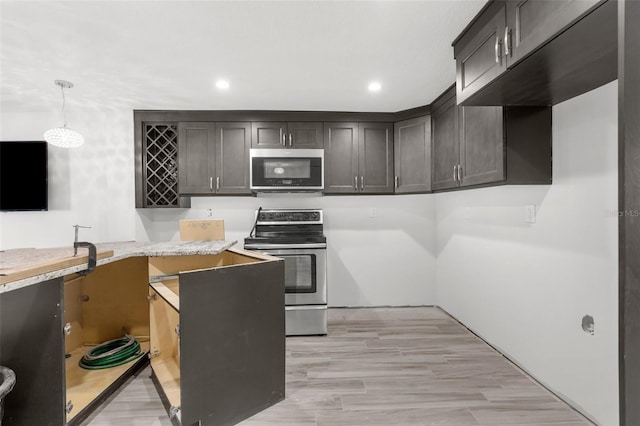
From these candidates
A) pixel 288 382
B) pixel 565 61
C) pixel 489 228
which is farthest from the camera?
pixel 489 228

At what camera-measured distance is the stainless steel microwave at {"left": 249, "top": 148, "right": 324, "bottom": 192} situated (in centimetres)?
311

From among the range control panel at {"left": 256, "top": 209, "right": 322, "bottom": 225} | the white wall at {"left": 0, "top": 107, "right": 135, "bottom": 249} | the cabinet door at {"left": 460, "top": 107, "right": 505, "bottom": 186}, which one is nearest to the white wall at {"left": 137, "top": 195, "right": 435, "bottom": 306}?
the range control panel at {"left": 256, "top": 209, "right": 322, "bottom": 225}

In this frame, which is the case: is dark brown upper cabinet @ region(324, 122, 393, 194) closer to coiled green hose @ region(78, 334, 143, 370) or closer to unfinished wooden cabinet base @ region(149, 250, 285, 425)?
unfinished wooden cabinet base @ region(149, 250, 285, 425)

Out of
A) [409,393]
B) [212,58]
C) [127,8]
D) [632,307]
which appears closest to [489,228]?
[409,393]

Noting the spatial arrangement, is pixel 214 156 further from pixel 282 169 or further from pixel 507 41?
pixel 507 41

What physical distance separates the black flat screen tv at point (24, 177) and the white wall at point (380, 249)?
269cm

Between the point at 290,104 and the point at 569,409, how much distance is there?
3.11 m

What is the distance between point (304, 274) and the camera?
2.97 metres

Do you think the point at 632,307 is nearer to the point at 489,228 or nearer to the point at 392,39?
the point at 392,39

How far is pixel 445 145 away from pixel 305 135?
1.38 metres

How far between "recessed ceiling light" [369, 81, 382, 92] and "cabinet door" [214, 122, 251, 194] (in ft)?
4.31

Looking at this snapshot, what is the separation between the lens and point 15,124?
10.2ft

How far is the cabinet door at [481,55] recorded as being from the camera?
4.77 ft

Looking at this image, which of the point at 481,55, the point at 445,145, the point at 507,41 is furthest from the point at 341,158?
the point at 507,41
